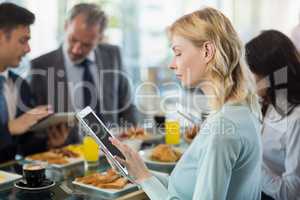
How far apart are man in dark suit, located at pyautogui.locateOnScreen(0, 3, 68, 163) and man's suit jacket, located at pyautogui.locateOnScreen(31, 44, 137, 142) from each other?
0.30 m

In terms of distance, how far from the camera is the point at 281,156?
174 centimetres

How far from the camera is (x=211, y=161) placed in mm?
1137

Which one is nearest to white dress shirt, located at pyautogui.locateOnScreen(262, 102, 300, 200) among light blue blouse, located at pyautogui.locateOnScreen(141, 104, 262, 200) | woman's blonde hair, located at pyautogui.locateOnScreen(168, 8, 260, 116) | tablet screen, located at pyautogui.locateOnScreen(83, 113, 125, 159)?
light blue blouse, located at pyautogui.locateOnScreen(141, 104, 262, 200)

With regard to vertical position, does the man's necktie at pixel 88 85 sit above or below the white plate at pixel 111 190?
above

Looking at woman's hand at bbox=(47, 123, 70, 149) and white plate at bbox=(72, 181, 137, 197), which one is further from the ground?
woman's hand at bbox=(47, 123, 70, 149)

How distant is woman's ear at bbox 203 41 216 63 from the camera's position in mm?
1240

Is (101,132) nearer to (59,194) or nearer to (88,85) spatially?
(59,194)

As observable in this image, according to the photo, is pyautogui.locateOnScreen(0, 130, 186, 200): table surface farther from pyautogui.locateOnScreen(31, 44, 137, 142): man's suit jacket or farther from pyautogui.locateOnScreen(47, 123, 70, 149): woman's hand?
pyautogui.locateOnScreen(31, 44, 137, 142): man's suit jacket

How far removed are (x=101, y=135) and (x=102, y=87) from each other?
1583 mm

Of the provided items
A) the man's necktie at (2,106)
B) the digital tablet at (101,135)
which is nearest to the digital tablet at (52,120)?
the man's necktie at (2,106)

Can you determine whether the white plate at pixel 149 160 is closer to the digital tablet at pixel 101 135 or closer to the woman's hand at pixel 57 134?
the digital tablet at pixel 101 135

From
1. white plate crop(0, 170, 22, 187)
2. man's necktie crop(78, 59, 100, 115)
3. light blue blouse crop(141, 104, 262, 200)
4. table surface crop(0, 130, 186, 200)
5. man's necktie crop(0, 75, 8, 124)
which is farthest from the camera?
man's necktie crop(78, 59, 100, 115)

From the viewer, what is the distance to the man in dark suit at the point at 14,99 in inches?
81.9

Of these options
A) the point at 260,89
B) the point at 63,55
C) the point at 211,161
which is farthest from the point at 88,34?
the point at 211,161
